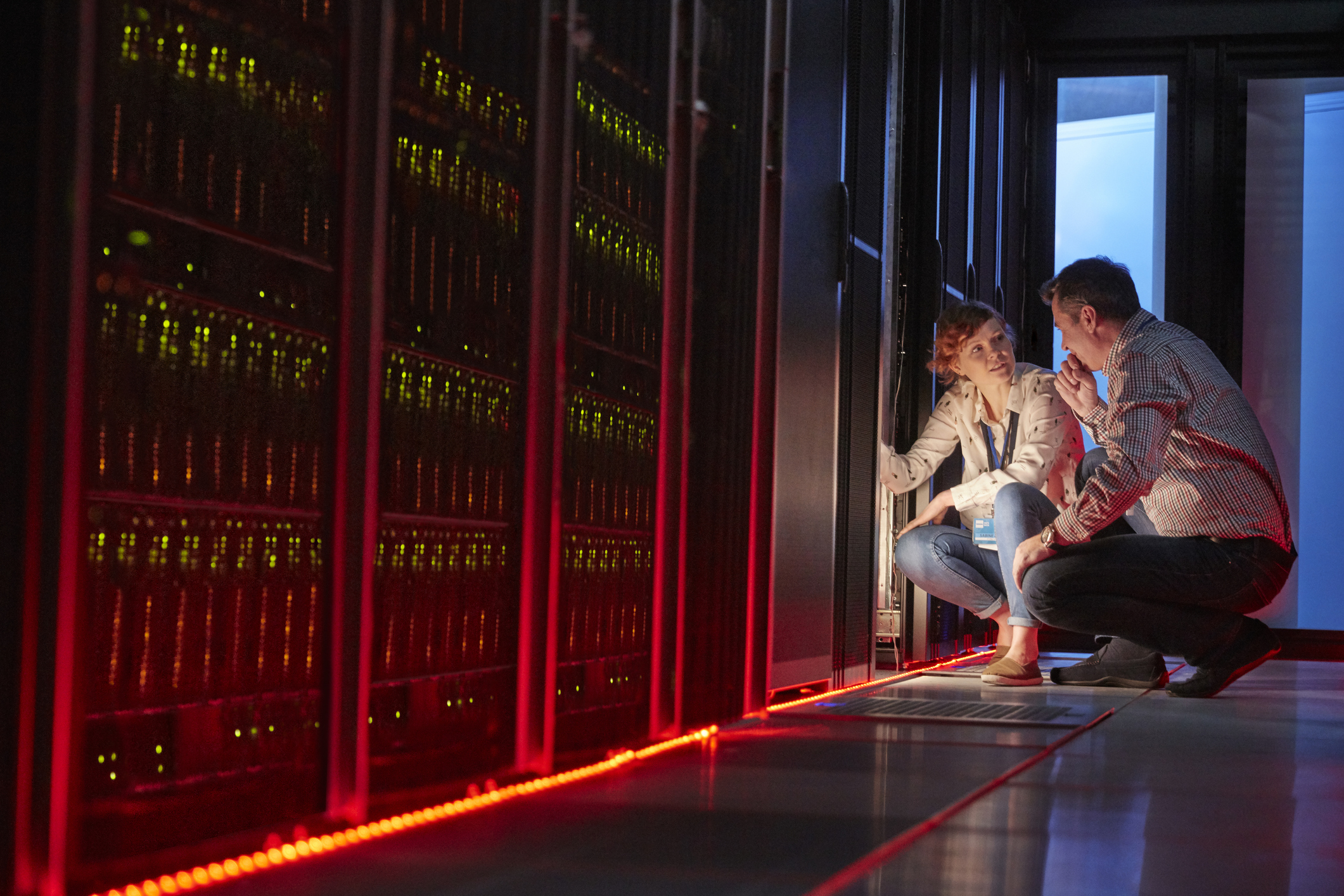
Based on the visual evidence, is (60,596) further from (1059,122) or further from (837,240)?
(1059,122)

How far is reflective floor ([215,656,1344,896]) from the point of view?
1402mm

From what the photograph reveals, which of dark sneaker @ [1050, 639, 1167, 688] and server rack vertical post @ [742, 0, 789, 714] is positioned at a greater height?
server rack vertical post @ [742, 0, 789, 714]

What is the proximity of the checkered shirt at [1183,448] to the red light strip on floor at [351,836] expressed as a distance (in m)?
1.42

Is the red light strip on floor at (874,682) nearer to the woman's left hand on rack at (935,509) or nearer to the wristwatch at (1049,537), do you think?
the woman's left hand on rack at (935,509)

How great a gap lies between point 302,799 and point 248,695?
0.53ft

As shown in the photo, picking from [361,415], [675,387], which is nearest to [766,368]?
[675,387]

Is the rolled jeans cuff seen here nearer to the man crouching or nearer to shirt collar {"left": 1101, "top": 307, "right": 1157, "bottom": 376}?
the man crouching

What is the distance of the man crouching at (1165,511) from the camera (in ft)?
11.3

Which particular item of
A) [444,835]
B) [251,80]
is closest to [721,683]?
[444,835]

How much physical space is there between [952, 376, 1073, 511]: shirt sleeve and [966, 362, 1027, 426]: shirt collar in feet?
0.13

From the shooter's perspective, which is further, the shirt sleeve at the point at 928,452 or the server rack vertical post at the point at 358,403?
the shirt sleeve at the point at 928,452

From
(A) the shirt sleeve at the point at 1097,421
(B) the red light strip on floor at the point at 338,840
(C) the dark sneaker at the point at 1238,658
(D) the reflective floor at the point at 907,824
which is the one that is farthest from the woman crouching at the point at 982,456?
(B) the red light strip on floor at the point at 338,840

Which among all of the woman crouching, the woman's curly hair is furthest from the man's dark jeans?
the woman's curly hair

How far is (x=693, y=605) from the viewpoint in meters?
2.75
